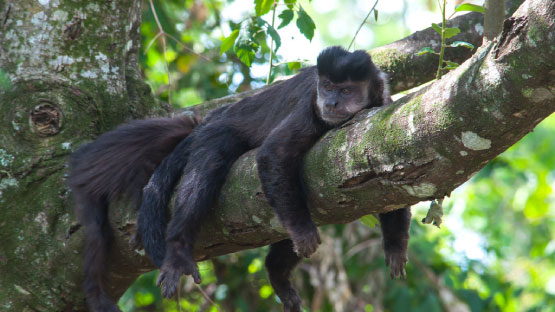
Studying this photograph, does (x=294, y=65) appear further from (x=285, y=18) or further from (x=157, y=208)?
(x=157, y=208)

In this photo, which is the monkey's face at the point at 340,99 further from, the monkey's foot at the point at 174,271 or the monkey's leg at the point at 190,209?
the monkey's foot at the point at 174,271

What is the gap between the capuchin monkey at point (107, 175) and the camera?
3.60m

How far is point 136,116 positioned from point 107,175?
0.73m

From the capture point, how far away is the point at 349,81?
13.3 feet

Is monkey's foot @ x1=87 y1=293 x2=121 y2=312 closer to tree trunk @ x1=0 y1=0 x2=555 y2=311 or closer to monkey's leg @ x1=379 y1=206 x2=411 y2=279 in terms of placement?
tree trunk @ x1=0 y1=0 x2=555 y2=311

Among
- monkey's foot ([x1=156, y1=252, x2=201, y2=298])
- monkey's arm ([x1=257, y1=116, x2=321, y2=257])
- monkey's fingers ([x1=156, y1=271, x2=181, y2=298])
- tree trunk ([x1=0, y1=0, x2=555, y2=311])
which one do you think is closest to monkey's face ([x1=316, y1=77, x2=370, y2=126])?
monkey's arm ([x1=257, y1=116, x2=321, y2=257])

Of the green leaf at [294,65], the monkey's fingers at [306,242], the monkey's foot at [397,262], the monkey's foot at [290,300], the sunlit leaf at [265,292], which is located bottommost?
the sunlit leaf at [265,292]

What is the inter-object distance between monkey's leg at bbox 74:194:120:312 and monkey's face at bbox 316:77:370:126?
1519 millimetres

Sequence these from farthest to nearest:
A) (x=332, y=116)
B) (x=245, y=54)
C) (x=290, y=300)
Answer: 1. (x=290, y=300)
2. (x=245, y=54)
3. (x=332, y=116)

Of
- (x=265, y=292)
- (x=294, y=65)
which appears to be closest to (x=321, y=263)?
(x=265, y=292)

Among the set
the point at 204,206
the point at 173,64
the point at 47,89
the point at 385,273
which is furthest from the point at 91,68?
the point at 385,273

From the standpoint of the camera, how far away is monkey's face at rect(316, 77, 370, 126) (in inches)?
148

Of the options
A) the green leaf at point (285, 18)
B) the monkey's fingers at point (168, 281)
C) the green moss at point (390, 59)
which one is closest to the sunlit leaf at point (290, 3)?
the green leaf at point (285, 18)

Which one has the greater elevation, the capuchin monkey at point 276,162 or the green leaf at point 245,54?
the green leaf at point 245,54
